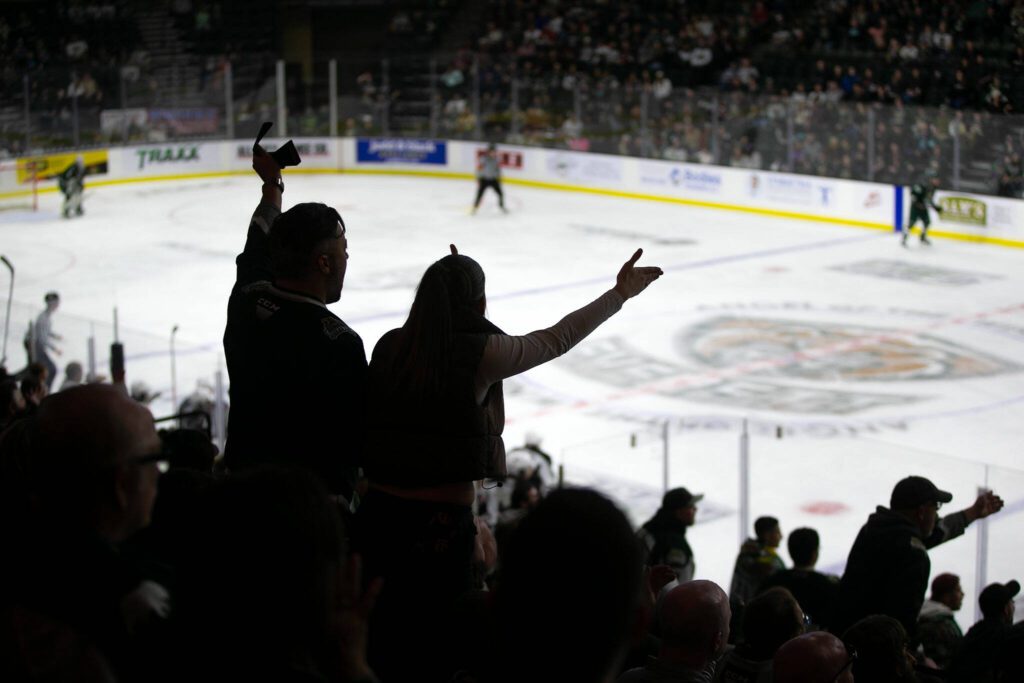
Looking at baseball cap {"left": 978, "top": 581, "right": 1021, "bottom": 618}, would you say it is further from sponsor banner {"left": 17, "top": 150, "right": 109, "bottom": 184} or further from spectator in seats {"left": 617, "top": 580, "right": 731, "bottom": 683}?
sponsor banner {"left": 17, "top": 150, "right": 109, "bottom": 184}

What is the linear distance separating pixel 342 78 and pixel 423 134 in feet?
10.1

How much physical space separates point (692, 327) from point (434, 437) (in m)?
14.0

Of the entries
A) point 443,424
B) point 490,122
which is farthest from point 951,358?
point 490,122

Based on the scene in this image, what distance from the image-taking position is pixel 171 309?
18.3 metres

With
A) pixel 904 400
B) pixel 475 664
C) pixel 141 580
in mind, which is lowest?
pixel 904 400

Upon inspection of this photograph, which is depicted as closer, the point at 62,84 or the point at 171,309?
the point at 171,309

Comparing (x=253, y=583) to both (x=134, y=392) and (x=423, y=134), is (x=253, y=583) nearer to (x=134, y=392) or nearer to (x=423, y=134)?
(x=134, y=392)

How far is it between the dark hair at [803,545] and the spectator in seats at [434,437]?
328cm

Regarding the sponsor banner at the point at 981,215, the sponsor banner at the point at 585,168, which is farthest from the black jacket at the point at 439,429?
the sponsor banner at the point at 585,168

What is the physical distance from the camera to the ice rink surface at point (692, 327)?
365 inches

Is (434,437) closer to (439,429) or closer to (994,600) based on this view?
(439,429)

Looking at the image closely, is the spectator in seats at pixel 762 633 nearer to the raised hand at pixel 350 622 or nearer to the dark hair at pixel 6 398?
the raised hand at pixel 350 622

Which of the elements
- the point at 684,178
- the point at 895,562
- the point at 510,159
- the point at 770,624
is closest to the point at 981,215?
the point at 684,178

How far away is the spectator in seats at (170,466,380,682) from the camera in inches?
76.4
